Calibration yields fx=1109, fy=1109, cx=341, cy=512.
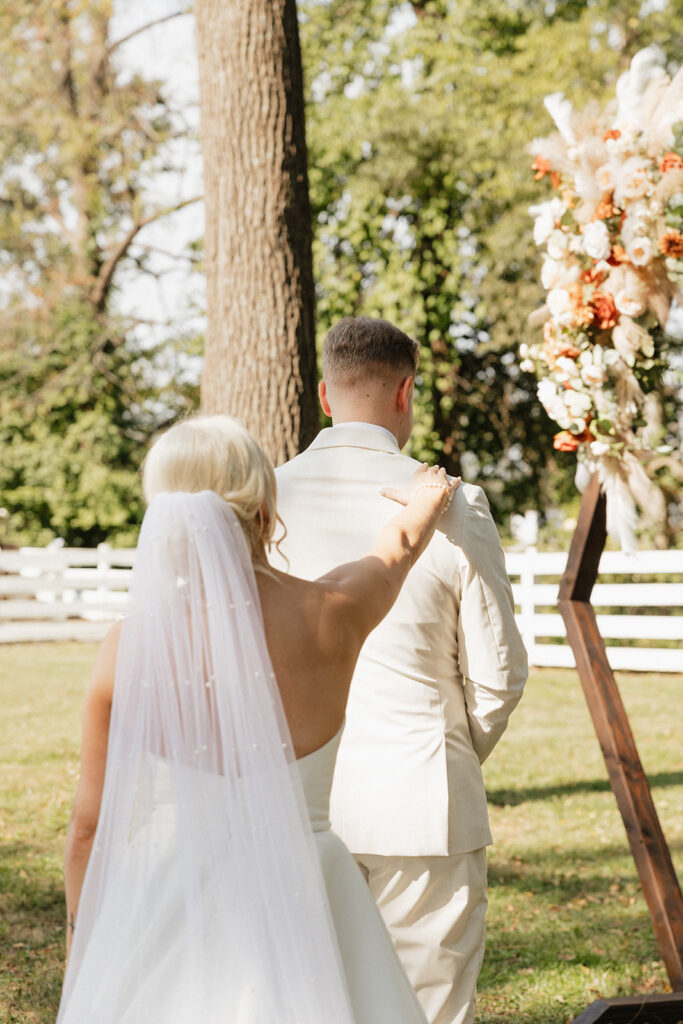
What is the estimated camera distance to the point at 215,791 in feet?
6.96

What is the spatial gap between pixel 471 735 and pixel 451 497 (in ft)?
2.23

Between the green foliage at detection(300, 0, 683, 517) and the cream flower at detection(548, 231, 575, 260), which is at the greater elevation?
the green foliage at detection(300, 0, 683, 517)

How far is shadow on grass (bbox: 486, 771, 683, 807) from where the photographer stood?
26.0ft

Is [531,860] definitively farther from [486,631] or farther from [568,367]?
[486,631]

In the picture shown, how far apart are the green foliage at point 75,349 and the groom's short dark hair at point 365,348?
20389 mm

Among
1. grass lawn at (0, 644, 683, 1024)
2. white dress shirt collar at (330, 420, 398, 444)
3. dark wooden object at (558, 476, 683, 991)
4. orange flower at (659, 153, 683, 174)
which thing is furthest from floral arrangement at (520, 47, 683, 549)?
grass lawn at (0, 644, 683, 1024)

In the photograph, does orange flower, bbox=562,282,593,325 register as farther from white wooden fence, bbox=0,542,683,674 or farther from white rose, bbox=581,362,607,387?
white wooden fence, bbox=0,542,683,674

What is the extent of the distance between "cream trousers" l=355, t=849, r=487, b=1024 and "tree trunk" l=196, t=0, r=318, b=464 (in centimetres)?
295

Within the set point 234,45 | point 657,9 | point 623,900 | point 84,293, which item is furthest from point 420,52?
point 623,900

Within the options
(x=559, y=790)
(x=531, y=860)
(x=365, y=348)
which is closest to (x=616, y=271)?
(x=365, y=348)

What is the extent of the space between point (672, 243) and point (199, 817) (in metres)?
2.89

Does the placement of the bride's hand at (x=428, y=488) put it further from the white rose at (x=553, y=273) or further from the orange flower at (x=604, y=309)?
the white rose at (x=553, y=273)

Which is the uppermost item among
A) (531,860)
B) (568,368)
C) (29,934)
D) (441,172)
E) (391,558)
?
(441,172)

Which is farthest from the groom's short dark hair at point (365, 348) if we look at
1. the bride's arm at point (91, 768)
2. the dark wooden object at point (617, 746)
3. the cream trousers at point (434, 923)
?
the dark wooden object at point (617, 746)
